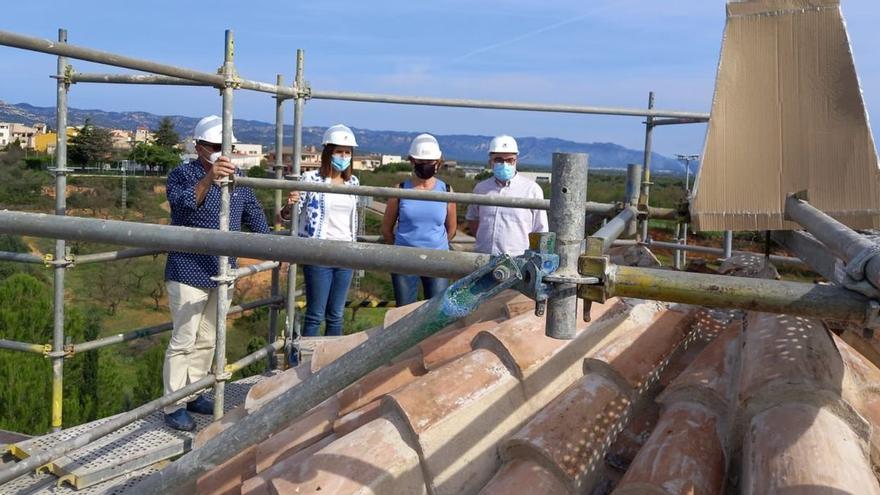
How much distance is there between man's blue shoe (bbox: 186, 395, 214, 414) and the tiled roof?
1.94 metres

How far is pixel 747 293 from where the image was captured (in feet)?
5.36

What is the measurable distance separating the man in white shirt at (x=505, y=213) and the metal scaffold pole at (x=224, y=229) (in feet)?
5.58

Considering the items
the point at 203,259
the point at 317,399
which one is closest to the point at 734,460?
the point at 317,399

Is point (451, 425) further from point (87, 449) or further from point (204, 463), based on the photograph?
point (87, 449)

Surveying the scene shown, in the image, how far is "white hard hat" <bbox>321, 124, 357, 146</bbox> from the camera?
4980mm

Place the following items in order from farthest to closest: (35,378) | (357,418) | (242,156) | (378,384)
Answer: (35,378) → (242,156) → (378,384) → (357,418)

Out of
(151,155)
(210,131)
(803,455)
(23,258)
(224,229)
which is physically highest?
(151,155)

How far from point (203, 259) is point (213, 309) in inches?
13.4

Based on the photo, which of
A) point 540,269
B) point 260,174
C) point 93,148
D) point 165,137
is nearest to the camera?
point 540,269

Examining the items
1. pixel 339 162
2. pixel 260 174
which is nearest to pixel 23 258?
pixel 339 162

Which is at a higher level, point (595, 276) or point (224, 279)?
point (595, 276)

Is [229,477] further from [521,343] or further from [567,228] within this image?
[567,228]

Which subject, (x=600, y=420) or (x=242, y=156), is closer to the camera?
(x=600, y=420)

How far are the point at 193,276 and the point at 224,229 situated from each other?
686 millimetres
